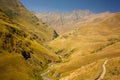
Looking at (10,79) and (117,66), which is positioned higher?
(10,79)

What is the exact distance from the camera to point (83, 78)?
148m

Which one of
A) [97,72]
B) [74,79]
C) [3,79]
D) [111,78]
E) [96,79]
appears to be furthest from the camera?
[3,79]

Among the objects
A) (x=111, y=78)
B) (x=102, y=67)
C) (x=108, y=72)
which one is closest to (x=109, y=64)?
(x=102, y=67)

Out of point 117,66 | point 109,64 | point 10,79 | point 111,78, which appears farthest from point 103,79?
point 10,79

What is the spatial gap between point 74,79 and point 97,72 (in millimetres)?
17754

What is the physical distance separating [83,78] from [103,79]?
21.6 metres

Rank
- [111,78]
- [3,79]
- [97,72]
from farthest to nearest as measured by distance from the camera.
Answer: [3,79], [97,72], [111,78]

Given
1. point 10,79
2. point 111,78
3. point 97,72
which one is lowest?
point 111,78

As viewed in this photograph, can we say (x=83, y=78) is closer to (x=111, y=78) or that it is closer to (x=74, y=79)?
(x=74, y=79)

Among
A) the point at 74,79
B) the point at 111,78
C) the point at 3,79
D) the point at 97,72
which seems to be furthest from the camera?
the point at 3,79

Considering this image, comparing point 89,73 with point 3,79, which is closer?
point 89,73

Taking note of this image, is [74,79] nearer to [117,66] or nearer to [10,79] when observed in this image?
[117,66]

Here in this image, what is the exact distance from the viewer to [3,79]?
194 metres

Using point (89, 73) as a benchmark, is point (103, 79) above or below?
below
